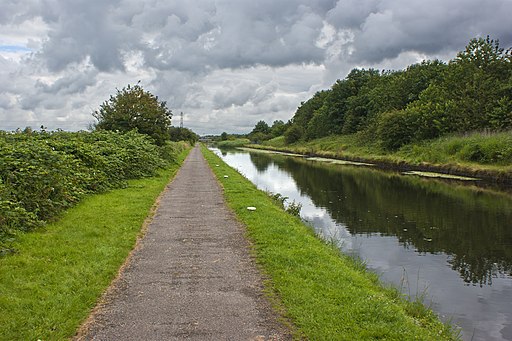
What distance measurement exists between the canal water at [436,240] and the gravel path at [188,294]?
3.58 meters

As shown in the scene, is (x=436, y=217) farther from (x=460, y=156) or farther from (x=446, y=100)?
(x=446, y=100)

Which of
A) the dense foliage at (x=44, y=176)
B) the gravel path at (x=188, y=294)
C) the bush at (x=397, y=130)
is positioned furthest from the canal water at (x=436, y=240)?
the bush at (x=397, y=130)

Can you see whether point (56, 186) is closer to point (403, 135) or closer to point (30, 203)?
point (30, 203)

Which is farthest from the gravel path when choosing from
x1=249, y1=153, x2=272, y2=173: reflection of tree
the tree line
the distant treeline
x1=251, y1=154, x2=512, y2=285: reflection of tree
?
the distant treeline

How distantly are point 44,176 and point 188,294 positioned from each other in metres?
6.68

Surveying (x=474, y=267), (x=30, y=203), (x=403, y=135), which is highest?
(x=403, y=135)

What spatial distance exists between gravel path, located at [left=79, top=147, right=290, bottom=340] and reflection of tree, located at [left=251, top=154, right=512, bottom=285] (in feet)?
19.0

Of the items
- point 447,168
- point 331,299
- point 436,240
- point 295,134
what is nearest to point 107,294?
point 331,299

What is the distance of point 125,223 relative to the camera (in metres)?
11.8

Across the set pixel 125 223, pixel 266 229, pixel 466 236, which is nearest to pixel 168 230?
pixel 125 223

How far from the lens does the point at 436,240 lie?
1359 cm

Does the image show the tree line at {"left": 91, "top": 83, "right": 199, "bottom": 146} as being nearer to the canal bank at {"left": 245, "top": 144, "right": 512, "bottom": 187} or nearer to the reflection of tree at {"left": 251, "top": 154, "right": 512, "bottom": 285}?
the reflection of tree at {"left": 251, "top": 154, "right": 512, "bottom": 285}

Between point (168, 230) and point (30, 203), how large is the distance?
135 inches

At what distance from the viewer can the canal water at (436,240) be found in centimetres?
852
